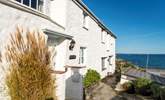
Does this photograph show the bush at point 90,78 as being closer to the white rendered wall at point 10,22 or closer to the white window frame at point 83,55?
the white window frame at point 83,55

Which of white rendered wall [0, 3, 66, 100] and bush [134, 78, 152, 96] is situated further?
bush [134, 78, 152, 96]

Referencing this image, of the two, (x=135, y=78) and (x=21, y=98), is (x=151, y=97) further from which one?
(x=21, y=98)

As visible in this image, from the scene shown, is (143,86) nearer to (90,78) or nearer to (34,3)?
(90,78)

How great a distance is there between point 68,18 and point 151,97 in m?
7.75

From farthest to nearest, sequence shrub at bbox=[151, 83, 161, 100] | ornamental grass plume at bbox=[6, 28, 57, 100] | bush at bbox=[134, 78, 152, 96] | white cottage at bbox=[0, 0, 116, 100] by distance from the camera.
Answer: bush at bbox=[134, 78, 152, 96]
shrub at bbox=[151, 83, 161, 100]
white cottage at bbox=[0, 0, 116, 100]
ornamental grass plume at bbox=[6, 28, 57, 100]

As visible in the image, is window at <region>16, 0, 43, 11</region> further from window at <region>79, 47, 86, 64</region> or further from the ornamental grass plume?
window at <region>79, 47, 86, 64</region>

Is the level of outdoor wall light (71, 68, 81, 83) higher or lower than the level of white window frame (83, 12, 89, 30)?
lower

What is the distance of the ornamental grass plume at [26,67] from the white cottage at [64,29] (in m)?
0.33

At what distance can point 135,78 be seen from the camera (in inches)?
674

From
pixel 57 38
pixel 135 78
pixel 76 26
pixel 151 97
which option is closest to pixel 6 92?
pixel 57 38

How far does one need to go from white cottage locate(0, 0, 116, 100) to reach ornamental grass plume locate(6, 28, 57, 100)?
329mm

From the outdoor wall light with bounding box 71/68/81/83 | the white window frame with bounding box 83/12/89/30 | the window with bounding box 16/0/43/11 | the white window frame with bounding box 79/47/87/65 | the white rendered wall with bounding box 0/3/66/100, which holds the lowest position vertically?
the outdoor wall light with bounding box 71/68/81/83

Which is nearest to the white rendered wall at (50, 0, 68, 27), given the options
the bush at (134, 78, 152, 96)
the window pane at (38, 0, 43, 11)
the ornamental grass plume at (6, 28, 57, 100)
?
the window pane at (38, 0, 43, 11)

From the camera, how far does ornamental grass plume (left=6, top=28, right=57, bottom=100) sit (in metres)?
7.41
